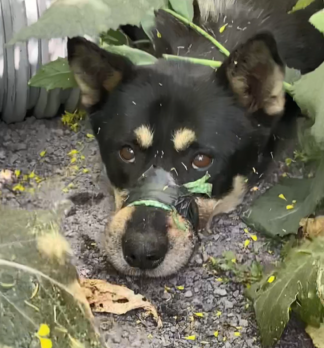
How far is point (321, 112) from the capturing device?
3.73 feet

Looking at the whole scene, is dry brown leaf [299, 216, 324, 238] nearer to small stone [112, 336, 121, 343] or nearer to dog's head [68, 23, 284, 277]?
dog's head [68, 23, 284, 277]

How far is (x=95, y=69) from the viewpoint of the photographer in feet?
5.40

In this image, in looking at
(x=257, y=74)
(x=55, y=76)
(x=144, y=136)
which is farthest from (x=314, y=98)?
(x=55, y=76)

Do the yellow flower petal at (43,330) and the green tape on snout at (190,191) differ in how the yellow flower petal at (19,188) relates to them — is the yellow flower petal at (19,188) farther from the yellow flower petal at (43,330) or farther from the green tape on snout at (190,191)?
the yellow flower petal at (43,330)

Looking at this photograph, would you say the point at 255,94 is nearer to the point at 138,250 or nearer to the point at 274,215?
the point at 274,215

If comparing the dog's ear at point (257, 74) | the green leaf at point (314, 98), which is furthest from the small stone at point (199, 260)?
the green leaf at point (314, 98)

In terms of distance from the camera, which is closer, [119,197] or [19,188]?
[119,197]

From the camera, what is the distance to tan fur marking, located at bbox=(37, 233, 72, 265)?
41.0 inches

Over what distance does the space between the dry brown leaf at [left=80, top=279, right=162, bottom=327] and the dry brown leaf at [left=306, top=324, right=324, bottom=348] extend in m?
0.35

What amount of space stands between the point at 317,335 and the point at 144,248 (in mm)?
448

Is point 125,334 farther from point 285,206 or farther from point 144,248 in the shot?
point 285,206

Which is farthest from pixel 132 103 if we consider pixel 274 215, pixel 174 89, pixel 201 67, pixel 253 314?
pixel 253 314

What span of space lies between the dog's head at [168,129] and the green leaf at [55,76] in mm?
71

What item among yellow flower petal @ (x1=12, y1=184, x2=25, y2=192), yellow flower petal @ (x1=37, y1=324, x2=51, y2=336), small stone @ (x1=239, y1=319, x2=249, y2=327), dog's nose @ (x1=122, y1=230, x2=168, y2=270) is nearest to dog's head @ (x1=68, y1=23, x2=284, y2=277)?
dog's nose @ (x1=122, y1=230, x2=168, y2=270)
